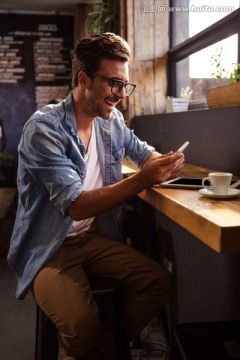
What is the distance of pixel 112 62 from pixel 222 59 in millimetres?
810

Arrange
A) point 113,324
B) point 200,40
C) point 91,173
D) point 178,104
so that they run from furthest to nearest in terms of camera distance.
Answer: point 178,104 < point 200,40 < point 91,173 < point 113,324

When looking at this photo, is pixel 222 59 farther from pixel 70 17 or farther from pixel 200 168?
pixel 70 17

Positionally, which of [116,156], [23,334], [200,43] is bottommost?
[23,334]

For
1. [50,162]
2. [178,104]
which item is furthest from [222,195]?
[178,104]

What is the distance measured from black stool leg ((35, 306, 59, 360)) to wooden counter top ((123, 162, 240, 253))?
616 mm

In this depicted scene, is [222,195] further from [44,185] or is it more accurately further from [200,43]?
[200,43]

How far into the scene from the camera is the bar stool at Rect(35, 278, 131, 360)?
1.49m

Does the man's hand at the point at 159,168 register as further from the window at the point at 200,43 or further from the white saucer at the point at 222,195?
the window at the point at 200,43

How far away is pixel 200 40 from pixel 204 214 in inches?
74.1

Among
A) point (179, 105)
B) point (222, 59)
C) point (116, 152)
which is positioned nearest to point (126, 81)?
point (116, 152)

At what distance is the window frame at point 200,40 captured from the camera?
2.10m

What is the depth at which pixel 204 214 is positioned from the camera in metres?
0.98

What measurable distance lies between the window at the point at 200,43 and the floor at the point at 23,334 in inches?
58.5

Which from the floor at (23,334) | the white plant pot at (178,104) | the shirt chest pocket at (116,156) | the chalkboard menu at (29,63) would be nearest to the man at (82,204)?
the shirt chest pocket at (116,156)
